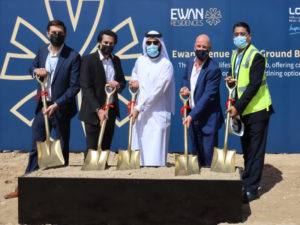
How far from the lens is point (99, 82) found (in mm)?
5148

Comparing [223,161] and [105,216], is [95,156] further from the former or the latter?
[223,161]

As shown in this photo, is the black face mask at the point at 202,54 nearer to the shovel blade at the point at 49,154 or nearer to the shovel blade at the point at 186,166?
the shovel blade at the point at 186,166

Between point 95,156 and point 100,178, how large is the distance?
62cm

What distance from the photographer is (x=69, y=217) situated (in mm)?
4145

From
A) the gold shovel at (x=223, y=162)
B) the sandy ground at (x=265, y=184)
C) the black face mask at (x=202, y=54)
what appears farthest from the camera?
the black face mask at (x=202, y=54)

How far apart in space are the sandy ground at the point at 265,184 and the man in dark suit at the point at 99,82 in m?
0.53

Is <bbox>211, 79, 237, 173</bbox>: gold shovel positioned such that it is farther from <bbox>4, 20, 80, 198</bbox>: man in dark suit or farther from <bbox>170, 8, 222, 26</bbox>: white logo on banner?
<bbox>170, 8, 222, 26</bbox>: white logo on banner

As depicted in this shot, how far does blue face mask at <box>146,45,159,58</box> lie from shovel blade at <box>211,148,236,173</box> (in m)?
1.16

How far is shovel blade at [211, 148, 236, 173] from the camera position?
4.47 metres

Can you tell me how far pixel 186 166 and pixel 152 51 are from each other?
4.15ft

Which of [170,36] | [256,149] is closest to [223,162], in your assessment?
[256,149]

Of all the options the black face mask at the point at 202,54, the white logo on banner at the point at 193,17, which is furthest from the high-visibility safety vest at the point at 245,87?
the white logo on banner at the point at 193,17

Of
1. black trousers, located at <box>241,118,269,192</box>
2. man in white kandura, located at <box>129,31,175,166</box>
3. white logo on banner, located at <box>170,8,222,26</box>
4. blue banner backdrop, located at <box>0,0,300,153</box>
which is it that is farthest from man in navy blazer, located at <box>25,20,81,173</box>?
white logo on banner, located at <box>170,8,222,26</box>

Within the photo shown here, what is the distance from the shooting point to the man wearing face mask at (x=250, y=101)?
487cm
